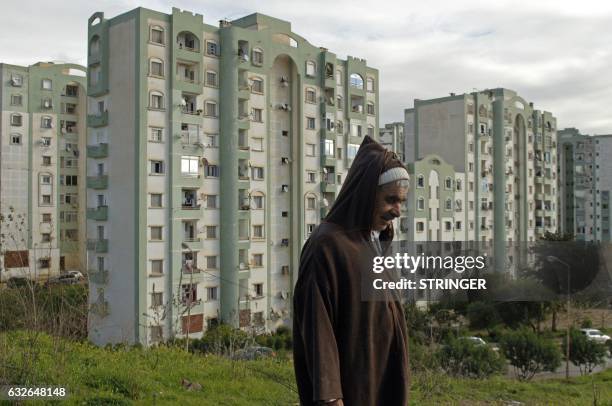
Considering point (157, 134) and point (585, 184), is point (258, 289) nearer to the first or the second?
point (157, 134)

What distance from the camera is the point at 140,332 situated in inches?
820

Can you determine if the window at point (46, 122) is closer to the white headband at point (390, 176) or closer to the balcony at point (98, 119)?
the balcony at point (98, 119)

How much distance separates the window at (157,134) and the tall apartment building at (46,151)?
13483 millimetres

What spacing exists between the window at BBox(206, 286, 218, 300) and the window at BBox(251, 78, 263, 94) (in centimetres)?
764

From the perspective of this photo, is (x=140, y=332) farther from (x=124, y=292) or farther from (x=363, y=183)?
(x=363, y=183)

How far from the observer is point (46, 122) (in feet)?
116

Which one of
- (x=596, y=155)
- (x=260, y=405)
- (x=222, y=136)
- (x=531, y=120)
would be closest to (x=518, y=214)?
(x=531, y=120)

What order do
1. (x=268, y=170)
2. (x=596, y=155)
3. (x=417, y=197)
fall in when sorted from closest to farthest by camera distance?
(x=268, y=170) → (x=417, y=197) → (x=596, y=155)

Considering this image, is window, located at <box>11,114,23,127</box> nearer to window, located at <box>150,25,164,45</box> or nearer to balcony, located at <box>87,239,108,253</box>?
balcony, located at <box>87,239,108,253</box>

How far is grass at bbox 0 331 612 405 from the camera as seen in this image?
6.62m

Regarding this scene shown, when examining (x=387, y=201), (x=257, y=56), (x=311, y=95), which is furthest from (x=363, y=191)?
(x=311, y=95)

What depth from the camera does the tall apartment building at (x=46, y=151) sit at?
33750 mm

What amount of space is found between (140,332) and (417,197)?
1581 cm

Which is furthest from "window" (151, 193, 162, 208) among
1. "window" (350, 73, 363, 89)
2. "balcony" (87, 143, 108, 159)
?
"window" (350, 73, 363, 89)
